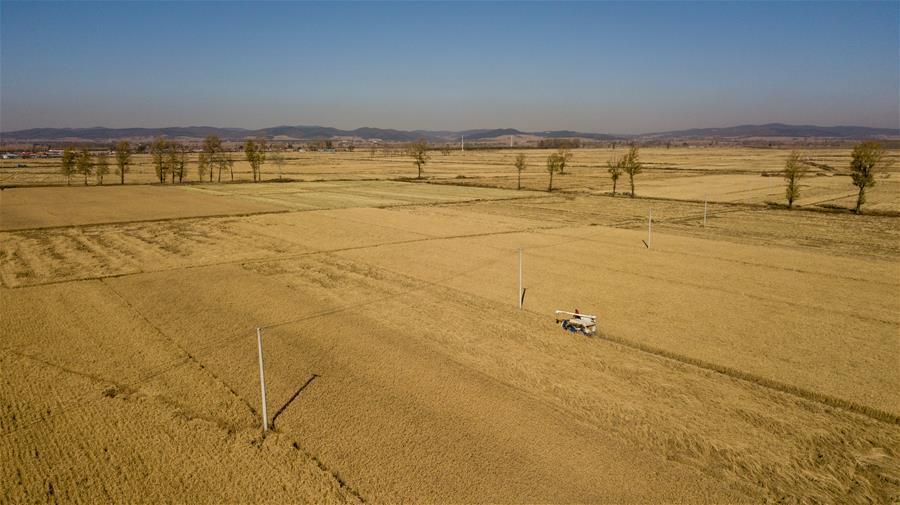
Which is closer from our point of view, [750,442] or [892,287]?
[750,442]

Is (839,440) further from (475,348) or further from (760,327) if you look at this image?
(475,348)

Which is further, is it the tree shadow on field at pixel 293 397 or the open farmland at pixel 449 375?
the tree shadow on field at pixel 293 397

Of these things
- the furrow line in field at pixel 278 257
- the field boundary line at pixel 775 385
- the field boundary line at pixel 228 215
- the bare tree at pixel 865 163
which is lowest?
the field boundary line at pixel 775 385

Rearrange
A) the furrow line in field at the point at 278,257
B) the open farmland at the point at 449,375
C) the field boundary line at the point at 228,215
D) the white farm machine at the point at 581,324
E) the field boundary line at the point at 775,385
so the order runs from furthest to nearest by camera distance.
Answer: the field boundary line at the point at 228,215 → the furrow line in field at the point at 278,257 → the white farm machine at the point at 581,324 → the field boundary line at the point at 775,385 → the open farmland at the point at 449,375

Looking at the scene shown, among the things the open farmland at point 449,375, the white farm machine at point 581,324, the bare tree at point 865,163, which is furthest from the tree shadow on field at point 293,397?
the bare tree at point 865,163

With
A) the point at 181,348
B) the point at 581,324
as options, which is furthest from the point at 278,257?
the point at 581,324

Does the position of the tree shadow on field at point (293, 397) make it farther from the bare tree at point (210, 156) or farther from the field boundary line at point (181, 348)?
the bare tree at point (210, 156)

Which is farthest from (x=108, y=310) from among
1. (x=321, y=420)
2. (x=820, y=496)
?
(x=820, y=496)

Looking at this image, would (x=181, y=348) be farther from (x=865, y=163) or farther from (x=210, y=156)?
(x=210, y=156)
